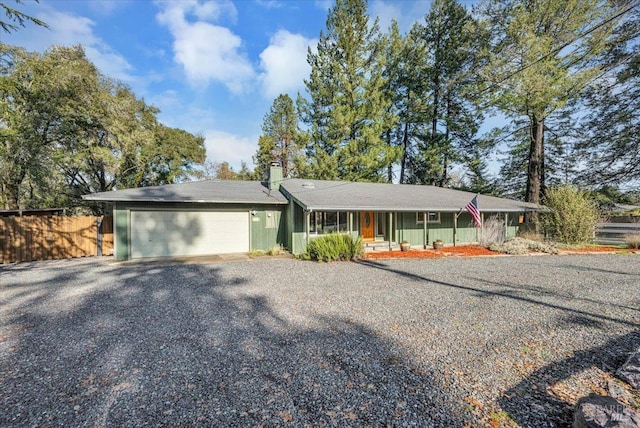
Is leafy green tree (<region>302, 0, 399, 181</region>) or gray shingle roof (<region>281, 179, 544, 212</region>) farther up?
leafy green tree (<region>302, 0, 399, 181</region>)

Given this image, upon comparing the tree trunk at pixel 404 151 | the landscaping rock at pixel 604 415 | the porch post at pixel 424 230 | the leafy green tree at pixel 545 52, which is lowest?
the landscaping rock at pixel 604 415

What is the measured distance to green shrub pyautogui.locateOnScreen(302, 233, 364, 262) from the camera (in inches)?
386

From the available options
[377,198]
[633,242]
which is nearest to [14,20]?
[377,198]

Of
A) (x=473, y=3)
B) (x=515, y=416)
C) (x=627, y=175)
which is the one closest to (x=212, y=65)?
(x=515, y=416)

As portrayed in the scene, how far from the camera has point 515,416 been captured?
7.83 feet

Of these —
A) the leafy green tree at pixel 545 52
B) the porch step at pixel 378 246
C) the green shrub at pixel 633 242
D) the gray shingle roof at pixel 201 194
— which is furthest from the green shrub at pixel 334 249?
the green shrub at pixel 633 242

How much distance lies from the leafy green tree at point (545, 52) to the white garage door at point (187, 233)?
49.3 feet

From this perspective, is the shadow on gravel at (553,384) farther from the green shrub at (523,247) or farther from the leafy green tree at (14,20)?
the green shrub at (523,247)

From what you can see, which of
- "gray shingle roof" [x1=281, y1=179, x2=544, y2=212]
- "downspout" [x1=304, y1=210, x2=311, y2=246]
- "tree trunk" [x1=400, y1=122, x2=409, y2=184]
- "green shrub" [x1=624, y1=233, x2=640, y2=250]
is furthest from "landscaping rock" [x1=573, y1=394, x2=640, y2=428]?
"tree trunk" [x1=400, y1=122, x2=409, y2=184]

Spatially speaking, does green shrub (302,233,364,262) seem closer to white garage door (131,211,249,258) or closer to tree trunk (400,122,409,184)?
white garage door (131,211,249,258)

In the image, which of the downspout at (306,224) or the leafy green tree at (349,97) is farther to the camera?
the leafy green tree at (349,97)

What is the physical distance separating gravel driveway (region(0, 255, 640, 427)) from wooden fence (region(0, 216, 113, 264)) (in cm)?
439

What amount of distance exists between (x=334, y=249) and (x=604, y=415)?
26.3 ft

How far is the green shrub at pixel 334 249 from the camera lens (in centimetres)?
981
